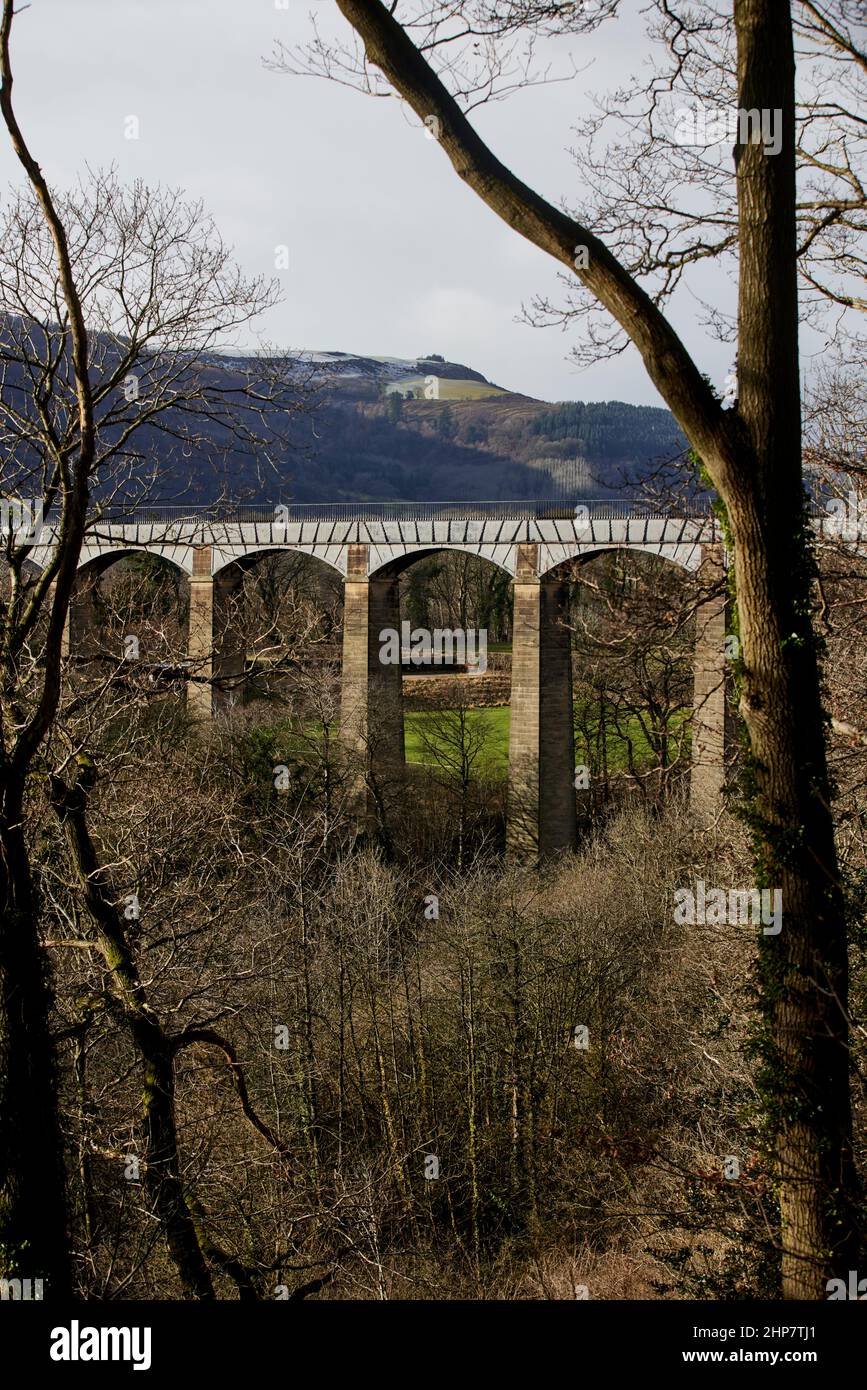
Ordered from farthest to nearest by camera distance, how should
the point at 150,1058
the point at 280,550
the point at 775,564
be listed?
the point at 280,550 → the point at 150,1058 → the point at 775,564

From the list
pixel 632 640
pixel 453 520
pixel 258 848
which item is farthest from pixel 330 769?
pixel 632 640

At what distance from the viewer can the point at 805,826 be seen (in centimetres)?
420

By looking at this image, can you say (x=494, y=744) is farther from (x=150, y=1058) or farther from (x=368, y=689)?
(x=150, y=1058)

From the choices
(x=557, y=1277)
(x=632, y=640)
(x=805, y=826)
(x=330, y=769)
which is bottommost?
(x=557, y=1277)

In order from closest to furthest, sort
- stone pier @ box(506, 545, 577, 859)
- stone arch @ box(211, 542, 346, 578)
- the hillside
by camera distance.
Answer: stone pier @ box(506, 545, 577, 859), stone arch @ box(211, 542, 346, 578), the hillside

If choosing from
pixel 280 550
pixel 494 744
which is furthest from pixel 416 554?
pixel 494 744

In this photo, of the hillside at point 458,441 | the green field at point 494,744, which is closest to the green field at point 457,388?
the hillside at point 458,441

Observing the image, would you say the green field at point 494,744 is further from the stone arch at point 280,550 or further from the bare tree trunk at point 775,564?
the bare tree trunk at point 775,564


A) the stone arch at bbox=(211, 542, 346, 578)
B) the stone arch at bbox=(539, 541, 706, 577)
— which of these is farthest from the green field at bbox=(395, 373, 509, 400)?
the stone arch at bbox=(539, 541, 706, 577)

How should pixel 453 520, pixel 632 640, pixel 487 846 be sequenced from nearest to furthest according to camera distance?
pixel 632 640 → pixel 487 846 → pixel 453 520

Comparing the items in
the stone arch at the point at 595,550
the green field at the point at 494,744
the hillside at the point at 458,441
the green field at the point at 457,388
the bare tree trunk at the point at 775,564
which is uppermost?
the green field at the point at 457,388

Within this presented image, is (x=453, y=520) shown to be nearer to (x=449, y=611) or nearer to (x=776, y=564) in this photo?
(x=449, y=611)

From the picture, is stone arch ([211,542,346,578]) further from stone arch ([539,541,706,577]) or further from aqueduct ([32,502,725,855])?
stone arch ([539,541,706,577])
